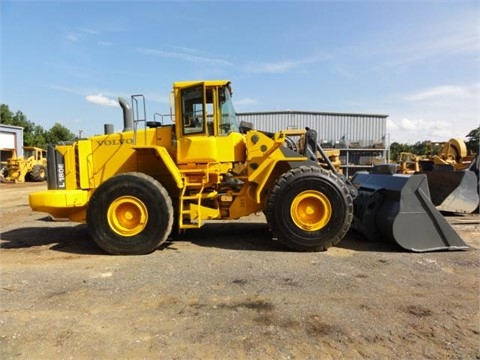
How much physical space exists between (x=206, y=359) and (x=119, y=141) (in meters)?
4.81

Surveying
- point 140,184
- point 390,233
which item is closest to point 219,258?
point 140,184

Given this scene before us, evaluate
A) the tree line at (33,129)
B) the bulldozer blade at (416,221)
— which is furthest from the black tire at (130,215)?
the tree line at (33,129)

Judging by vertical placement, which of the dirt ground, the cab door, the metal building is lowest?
the dirt ground

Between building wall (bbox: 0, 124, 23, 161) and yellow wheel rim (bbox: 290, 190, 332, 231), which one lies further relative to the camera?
building wall (bbox: 0, 124, 23, 161)

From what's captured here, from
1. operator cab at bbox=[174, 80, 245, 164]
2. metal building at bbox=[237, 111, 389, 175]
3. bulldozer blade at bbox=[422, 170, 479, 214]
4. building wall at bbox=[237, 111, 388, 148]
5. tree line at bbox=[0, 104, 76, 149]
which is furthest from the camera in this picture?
tree line at bbox=[0, 104, 76, 149]

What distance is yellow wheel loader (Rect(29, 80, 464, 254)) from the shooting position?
6324 mm

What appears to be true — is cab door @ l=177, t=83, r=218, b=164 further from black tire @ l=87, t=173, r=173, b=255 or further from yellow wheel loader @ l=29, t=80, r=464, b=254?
black tire @ l=87, t=173, r=173, b=255

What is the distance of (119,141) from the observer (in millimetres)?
7070

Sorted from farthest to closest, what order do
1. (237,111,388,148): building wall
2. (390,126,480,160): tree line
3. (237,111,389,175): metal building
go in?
(237,111,388,148): building wall < (237,111,389,175): metal building < (390,126,480,160): tree line

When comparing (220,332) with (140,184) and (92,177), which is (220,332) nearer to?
(140,184)

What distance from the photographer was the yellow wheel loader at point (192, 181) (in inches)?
249

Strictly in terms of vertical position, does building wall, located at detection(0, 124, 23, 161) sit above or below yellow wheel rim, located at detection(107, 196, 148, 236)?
above

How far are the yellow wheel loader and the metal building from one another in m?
20.3

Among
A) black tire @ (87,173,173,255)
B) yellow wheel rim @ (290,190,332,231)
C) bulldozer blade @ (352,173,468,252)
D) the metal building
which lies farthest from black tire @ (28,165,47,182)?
bulldozer blade @ (352,173,468,252)
